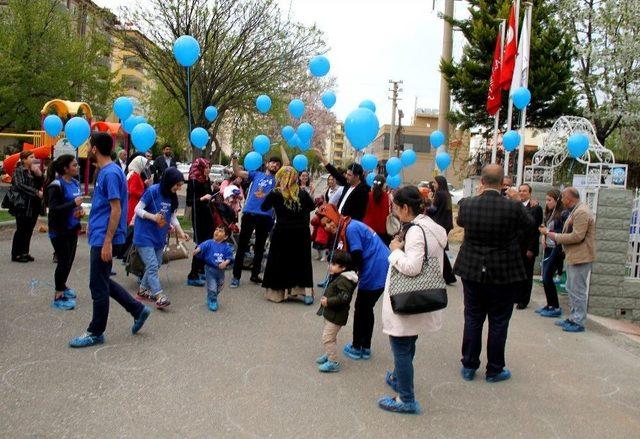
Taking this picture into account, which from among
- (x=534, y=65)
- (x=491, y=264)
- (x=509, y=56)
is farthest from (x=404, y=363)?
(x=534, y=65)

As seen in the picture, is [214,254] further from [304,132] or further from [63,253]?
[304,132]

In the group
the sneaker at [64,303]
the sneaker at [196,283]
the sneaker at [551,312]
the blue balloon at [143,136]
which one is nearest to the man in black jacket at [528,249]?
the sneaker at [551,312]

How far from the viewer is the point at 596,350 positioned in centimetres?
612

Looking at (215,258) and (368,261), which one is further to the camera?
(215,258)

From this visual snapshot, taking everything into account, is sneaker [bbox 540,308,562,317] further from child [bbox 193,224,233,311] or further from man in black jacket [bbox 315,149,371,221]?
child [bbox 193,224,233,311]

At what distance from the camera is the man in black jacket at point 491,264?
4.73 meters

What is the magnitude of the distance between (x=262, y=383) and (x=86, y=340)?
5.42ft

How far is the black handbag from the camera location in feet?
13.0

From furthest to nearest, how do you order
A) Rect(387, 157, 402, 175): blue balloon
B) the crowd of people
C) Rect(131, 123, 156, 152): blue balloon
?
1. Rect(387, 157, 402, 175): blue balloon
2. Rect(131, 123, 156, 152): blue balloon
3. the crowd of people

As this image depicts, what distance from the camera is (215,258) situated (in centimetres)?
643

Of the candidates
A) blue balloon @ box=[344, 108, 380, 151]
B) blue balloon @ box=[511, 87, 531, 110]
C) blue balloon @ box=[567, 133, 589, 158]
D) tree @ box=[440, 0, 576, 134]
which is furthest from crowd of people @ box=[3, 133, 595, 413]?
tree @ box=[440, 0, 576, 134]

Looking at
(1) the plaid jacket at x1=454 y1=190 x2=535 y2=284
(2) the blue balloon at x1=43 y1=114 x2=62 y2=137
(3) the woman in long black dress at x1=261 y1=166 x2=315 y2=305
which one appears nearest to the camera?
(1) the plaid jacket at x1=454 y1=190 x2=535 y2=284

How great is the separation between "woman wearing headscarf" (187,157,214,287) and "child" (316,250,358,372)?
342cm

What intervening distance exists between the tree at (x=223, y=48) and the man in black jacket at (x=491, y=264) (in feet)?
43.6
